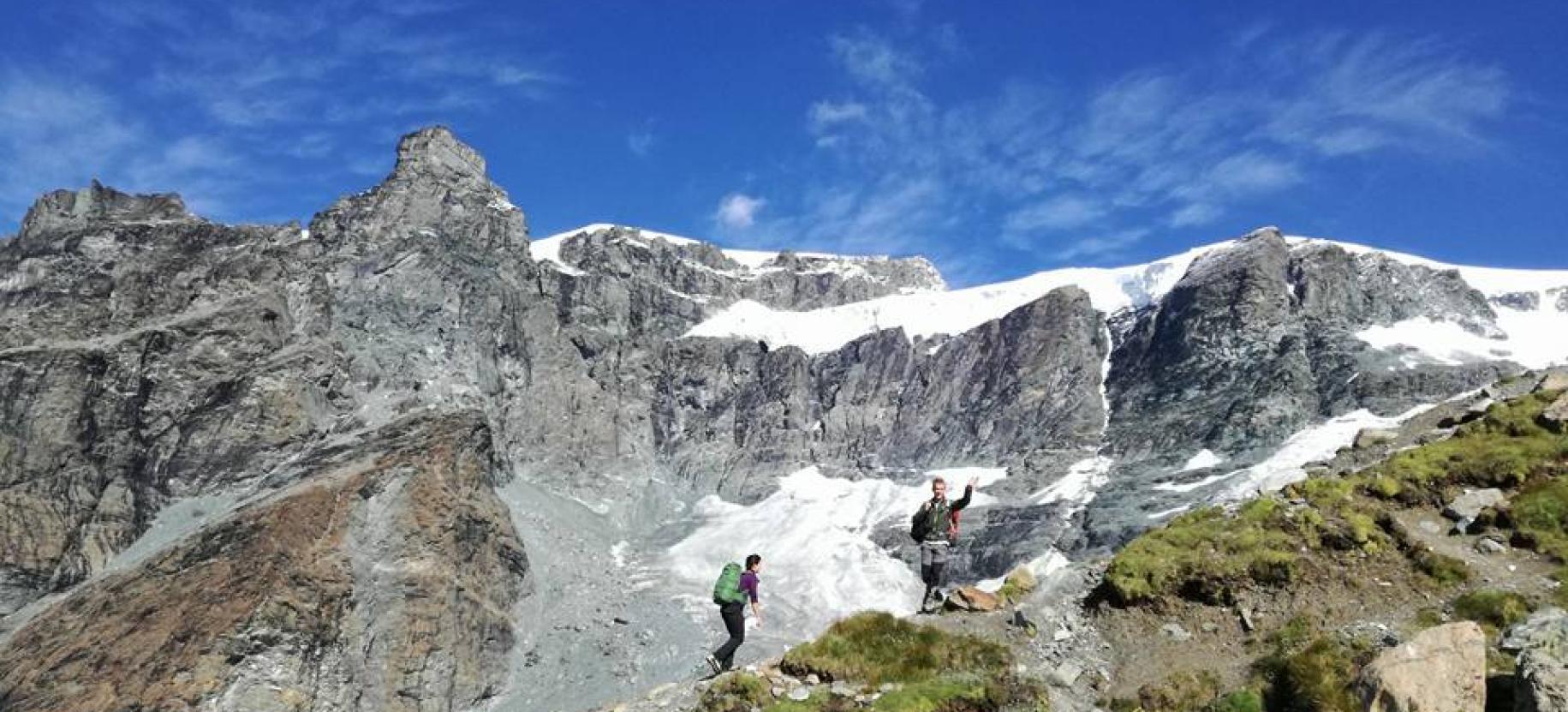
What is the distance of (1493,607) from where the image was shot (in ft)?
73.5

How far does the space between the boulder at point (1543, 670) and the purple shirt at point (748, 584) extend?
49.9 feet

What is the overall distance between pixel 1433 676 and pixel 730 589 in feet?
48.6

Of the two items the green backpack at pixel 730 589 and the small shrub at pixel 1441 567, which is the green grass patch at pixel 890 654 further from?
the small shrub at pixel 1441 567

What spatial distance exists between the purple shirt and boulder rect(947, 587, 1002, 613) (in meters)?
4.88

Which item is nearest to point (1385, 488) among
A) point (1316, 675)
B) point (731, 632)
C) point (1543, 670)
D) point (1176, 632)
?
point (1176, 632)

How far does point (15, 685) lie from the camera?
19050cm

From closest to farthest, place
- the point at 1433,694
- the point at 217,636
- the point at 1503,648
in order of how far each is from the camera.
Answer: the point at 1433,694
the point at 1503,648
the point at 217,636

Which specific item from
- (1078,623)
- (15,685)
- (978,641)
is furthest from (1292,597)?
(15,685)

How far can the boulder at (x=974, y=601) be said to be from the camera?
2725 centimetres

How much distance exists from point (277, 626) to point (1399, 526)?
197m

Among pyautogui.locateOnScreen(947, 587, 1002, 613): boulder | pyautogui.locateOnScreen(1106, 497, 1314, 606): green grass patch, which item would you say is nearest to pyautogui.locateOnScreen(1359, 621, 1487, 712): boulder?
pyautogui.locateOnScreen(1106, 497, 1314, 606): green grass patch

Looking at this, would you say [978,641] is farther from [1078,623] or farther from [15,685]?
[15,685]

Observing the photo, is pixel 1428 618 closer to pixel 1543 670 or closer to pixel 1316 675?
pixel 1316 675

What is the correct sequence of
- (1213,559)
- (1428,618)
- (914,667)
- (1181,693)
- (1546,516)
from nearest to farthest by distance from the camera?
(1181,693) → (1428,618) → (914,667) → (1546,516) → (1213,559)
